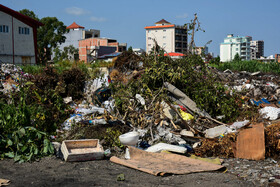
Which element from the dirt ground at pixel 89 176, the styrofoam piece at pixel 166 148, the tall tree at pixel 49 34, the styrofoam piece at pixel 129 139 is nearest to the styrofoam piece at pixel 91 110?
the styrofoam piece at pixel 129 139

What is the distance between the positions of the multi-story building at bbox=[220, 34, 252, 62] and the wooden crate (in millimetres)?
107037

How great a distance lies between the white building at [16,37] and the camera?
21891 millimetres

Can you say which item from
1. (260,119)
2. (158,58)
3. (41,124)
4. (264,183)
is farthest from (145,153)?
(158,58)

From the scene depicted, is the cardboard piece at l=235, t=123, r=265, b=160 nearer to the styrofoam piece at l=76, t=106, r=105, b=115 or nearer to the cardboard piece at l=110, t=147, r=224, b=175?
the cardboard piece at l=110, t=147, r=224, b=175

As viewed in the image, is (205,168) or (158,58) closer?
(205,168)

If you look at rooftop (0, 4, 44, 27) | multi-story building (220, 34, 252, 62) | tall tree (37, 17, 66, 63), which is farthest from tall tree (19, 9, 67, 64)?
multi-story building (220, 34, 252, 62)

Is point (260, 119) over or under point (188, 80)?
under

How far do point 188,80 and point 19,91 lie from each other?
4554 millimetres

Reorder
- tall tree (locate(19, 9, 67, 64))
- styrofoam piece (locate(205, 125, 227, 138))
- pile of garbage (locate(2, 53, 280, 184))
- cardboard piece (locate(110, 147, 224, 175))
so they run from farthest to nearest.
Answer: tall tree (locate(19, 9, 67, 64)), styrofoam piece (locate(205, 125, 227, 138)), pile of garbage (locate(2, 53, 280, 184)), cardboard piece (locate(110, 147, 224, 175))

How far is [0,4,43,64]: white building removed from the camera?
862 inches

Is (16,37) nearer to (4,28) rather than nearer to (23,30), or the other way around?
(23,30)

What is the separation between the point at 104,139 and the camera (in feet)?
20.3

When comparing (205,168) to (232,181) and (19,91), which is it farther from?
(19,91)

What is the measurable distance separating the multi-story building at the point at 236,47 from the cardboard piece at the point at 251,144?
349 ft
